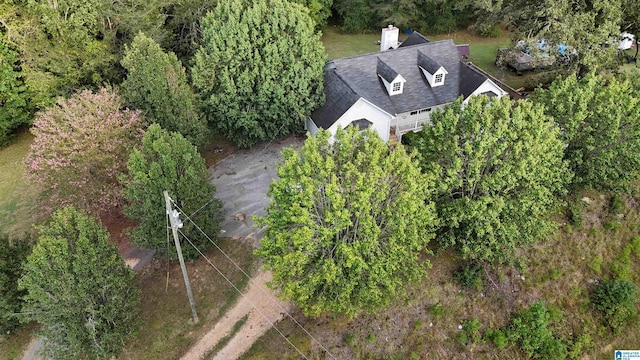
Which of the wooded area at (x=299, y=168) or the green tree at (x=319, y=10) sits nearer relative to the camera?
the wooded area at (x=299, y=168)

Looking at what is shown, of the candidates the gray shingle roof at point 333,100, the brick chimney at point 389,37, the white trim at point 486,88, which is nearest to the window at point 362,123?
the gray shingle roof at point 333,100

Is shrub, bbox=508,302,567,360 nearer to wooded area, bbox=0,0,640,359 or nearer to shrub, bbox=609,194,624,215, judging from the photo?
wooded area, bbox=0,0,640,359

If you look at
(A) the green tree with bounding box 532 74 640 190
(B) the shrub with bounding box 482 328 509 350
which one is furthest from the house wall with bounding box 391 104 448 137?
(B) the shrub with bounding box 482 328 509 350

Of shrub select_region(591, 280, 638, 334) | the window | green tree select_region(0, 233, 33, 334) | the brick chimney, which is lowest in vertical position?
shrub select_region(591, 280, 638, 334)

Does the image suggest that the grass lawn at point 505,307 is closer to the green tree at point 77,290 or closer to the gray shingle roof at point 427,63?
the green tree at point 77,290

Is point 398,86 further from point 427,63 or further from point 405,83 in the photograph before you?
point 427,63

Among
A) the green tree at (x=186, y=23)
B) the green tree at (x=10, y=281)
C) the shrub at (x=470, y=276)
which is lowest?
the shrub at (x=470, y=276)

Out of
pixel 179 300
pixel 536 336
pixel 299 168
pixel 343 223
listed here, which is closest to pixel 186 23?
pixel 179 300
